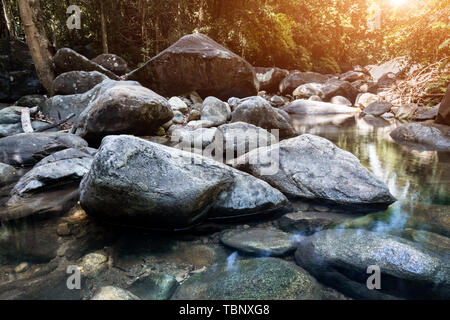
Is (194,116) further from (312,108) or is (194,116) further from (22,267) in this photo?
(312,108)

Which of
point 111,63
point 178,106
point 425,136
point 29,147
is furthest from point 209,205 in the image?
point 111,63

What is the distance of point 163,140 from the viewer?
598 cm

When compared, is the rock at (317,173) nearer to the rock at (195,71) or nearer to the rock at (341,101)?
the rock at (195,71)

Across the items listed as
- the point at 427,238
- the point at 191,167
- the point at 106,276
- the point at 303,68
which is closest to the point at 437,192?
the point at 427,238

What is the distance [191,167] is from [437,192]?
316 centimetres

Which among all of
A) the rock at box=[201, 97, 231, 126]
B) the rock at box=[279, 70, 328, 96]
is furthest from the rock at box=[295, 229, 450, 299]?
the rock at box=[279, 70, 328, 96]

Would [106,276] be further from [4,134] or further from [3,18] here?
[3,18]

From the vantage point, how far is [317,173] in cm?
333

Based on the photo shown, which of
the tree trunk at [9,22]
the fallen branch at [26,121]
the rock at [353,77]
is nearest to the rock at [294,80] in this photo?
the rock at [353,77]

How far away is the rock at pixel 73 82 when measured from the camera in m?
7.96

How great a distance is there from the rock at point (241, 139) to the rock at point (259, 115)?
6.17 feet

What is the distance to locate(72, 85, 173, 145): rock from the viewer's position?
16.9 ft

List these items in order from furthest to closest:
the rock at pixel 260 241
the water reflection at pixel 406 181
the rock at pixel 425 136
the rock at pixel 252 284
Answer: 1. the rock at pixel 425 136
2. the water reflection at pixel 406 181
3. the rock at pixel 260 241
4. the rock at pixel 252 284

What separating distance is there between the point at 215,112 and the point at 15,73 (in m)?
6.90
